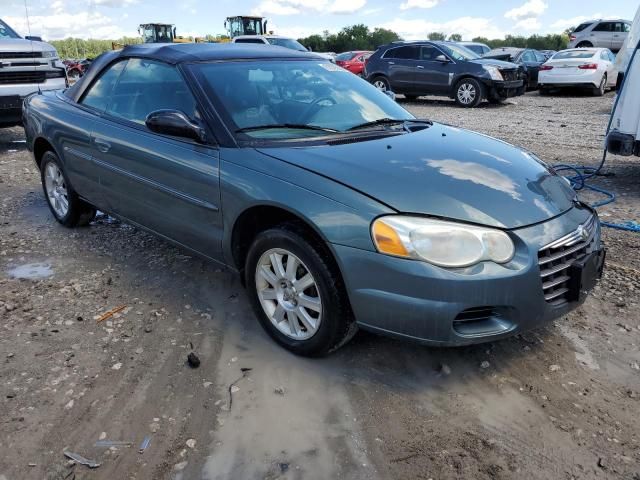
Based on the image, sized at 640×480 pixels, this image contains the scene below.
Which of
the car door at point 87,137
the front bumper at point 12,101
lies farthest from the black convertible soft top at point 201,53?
the front bumper at point 12,101

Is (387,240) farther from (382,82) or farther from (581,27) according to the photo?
(581,27)

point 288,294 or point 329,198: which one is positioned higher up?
point 329,198

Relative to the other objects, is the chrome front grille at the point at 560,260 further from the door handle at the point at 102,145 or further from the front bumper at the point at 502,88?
the front bumper at the point at 502,88

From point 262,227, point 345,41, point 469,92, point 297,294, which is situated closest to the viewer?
point 297,294

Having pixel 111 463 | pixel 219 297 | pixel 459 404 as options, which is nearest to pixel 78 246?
pixel 219 297

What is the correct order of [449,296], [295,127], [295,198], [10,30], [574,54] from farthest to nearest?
[574,54], [10,30], [295,127], [295,198], [449,296]

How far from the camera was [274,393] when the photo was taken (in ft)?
9.12

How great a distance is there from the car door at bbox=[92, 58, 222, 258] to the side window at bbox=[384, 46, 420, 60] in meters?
12.8

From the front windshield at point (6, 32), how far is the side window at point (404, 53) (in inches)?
391

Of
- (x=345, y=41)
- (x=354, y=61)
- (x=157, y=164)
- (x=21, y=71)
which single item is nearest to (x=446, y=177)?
Answer: (x=157, y=164)

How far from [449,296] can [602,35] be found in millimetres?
25944

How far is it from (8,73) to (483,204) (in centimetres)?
840

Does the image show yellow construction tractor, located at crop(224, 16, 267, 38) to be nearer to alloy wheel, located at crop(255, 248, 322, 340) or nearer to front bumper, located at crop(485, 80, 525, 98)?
front bumper, located at crop(485, 80, 525, 98)

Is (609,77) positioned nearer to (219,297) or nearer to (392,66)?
(392,66)
